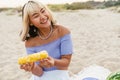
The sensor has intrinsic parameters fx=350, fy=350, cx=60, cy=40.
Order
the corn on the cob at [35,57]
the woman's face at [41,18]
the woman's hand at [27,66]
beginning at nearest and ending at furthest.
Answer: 1. the corn on the cob at [35,57]
2. the woman's hand at [27,66]
3. the woman's face at [41,18]

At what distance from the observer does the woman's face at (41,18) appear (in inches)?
108

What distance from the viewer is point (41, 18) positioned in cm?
273

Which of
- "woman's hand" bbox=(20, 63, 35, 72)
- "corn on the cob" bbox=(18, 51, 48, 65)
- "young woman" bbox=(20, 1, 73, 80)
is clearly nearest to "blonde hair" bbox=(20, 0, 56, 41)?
"young woman" bbox=(20, 1, 73, 80)

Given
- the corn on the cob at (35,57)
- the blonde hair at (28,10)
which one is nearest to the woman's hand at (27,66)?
the corn on the cob at (35,57)

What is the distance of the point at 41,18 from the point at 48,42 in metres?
0.27

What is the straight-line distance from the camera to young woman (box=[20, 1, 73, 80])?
2.81 meters

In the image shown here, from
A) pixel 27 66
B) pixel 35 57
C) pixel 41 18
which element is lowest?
pixel 27 66

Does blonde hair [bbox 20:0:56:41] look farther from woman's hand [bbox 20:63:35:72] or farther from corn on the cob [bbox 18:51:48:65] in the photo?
corn on the cob [bbox 18:51:48:65]

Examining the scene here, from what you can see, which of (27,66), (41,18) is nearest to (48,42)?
(41,18)

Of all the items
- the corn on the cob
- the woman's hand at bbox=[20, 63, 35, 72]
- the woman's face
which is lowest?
the woman's hand at bbox=[20, 63, 35, 72]

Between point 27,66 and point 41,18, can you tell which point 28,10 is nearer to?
point 41,18

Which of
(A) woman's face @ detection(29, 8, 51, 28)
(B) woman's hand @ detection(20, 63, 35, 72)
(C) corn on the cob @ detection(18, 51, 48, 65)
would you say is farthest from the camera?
(A) woman's face @ detection(29, 8, 51, 28)

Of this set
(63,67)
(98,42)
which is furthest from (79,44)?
(63,67)

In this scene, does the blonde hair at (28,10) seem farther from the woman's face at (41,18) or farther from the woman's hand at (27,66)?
the woman's hand at (27,66)
